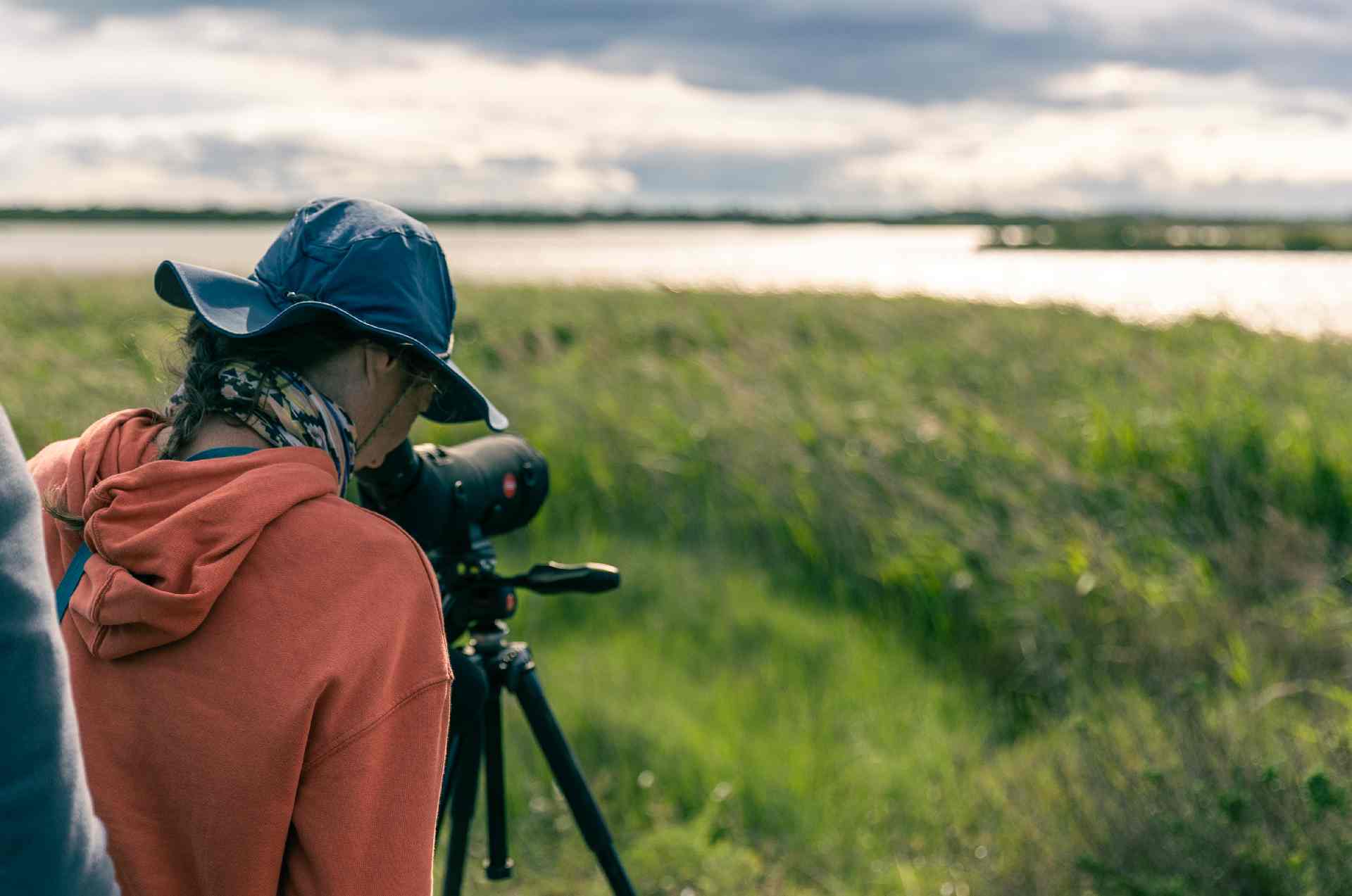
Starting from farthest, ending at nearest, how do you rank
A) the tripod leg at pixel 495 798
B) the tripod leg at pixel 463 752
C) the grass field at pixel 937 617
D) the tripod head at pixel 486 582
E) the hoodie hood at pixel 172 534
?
1. the grass field at pixel 937 617
2. the tripod leg at pixel 495 798
3. the tripod head at pixel 486 582
4. the tripod leg at pixel 463 752
5. the hoodie hood at pixel 172 534

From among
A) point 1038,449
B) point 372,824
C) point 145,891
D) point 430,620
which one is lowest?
point 1038,449

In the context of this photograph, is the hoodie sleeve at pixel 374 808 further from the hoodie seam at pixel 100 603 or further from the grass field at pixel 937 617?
the grass field at pixel 937 617

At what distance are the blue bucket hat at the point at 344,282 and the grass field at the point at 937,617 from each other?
0.52ft

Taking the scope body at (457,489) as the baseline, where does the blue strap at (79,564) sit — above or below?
above

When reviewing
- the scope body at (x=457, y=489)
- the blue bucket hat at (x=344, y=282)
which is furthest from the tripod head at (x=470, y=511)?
the blue bucket hat at (x=344, y=282)

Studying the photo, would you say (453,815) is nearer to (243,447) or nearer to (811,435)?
(243,447)

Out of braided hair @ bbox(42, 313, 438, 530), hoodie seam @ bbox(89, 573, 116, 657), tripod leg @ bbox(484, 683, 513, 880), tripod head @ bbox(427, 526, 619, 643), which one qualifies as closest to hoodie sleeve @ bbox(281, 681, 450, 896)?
hoodie seam @ bbox(89, 573, 116, 657)

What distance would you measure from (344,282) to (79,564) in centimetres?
46

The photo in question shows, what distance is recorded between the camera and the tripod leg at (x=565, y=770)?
221cm

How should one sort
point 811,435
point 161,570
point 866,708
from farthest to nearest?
1. point 811,435
2. point 866,708
3. point 161,570

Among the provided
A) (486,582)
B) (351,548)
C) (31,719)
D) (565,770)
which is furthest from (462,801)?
(31,719)

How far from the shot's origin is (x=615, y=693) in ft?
13.6

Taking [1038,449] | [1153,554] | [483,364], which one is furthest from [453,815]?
[483,364]

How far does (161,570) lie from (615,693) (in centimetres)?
308
